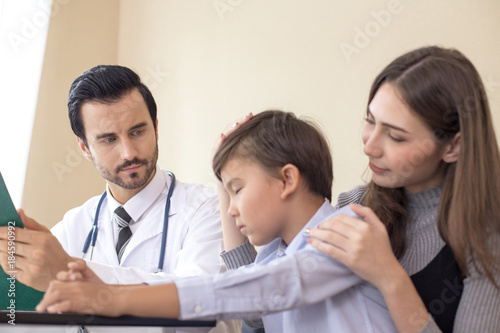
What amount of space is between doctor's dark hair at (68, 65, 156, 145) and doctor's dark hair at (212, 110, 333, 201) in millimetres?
655

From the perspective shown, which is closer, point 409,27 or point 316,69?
point 409,27

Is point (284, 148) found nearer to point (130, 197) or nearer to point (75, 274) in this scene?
point (75, 274)

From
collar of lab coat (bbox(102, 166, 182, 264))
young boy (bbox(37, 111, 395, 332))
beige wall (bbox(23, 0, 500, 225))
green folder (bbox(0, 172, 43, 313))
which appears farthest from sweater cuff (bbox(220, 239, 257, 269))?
beige wall (bbox(23, 0, 500, 225))

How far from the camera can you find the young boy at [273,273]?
0.82 meters

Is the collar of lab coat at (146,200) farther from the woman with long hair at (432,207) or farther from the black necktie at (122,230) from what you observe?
the woman with long hair at (432,207)

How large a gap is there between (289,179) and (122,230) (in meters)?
0.74

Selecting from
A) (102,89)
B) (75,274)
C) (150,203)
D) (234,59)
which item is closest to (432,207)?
(75,274)

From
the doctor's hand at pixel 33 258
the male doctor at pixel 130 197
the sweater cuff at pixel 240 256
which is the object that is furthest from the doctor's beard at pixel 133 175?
the doctor's hand at pixel 33 258

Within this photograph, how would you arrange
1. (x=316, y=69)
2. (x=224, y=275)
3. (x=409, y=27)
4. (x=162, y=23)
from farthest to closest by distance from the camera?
1. (x=162, y=23)
2. (x=316, y=69)
3. (x=409, y=27)
4. (x=224, y=275)

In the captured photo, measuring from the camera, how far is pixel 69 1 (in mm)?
2658

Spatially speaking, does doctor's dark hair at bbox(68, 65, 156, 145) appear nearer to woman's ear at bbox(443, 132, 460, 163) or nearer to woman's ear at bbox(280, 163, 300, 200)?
woman's ear at bbox(280, 163, 300, 200)

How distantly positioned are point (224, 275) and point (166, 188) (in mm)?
906

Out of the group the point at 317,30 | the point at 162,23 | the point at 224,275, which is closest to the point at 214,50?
→ the point at 162,23

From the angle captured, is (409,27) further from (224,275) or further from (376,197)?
(224,275)
